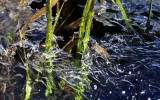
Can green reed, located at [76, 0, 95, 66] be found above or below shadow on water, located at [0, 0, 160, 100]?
above

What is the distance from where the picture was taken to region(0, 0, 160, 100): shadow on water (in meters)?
1.02

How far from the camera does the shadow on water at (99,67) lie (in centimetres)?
102

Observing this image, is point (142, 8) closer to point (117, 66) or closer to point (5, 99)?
point (117, 66)

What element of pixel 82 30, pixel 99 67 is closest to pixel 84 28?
pixel 82 30

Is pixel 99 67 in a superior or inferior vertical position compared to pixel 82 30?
inferior

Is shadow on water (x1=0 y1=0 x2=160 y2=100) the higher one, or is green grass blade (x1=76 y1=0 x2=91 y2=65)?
green grass blade (x1=76 y1=0 x2=91 y2=65)

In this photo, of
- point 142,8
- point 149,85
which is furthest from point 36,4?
point 149,85

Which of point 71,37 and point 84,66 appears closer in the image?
point 84,66

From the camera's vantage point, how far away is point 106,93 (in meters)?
1.02

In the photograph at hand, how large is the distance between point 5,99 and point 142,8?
1.09m

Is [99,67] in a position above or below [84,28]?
below

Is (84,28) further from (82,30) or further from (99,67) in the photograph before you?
(99,67)

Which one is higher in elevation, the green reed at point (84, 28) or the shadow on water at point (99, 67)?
the green reed at point (84, 28)

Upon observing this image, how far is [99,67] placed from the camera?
114 cm
